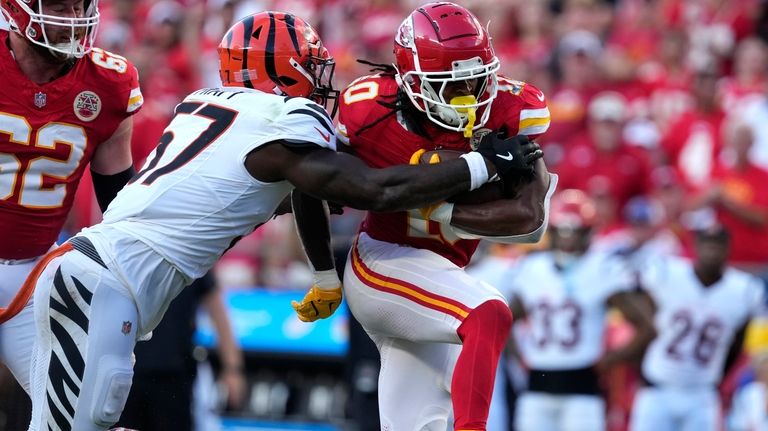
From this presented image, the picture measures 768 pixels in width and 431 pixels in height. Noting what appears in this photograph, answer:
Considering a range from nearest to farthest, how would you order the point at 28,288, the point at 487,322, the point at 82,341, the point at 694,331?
the point at 82,341 < the point at 487,322 < the point at 28,288 < the point at 694,331

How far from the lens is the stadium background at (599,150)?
28.6ft

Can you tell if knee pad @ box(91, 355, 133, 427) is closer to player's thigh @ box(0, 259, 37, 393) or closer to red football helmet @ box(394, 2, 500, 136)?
player's thigh @ box(0, 259, 37, 393)

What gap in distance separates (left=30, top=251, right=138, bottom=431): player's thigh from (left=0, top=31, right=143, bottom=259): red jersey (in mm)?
515

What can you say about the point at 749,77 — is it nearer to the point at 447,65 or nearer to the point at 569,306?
the point at 569,306

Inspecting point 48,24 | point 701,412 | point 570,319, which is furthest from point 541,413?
point 48,24

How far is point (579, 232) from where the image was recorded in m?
8.45

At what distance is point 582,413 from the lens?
810 centimetres

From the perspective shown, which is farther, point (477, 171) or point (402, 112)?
point (402, 112)

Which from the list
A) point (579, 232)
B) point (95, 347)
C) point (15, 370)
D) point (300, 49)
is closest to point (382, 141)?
point (300, 49)

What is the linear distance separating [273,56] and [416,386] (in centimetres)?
122

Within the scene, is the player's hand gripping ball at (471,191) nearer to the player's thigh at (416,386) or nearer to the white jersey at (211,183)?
the white jersey at (211,183)

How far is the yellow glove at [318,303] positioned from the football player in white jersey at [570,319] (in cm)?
362

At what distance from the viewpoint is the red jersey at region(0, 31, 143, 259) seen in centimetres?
459

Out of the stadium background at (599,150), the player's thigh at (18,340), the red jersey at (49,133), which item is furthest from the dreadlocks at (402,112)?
the stadium background at (599,150)
